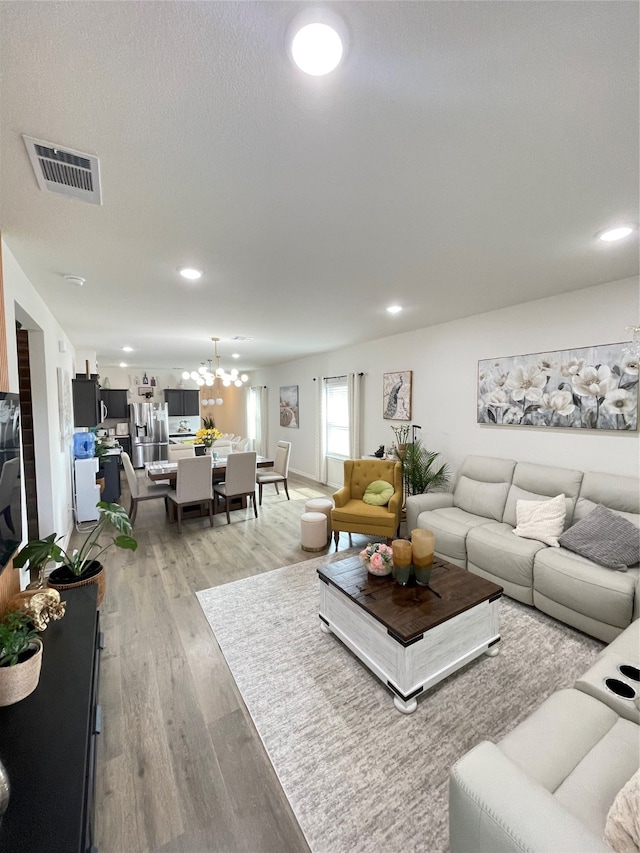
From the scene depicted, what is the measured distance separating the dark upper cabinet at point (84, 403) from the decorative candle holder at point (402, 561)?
16.8ft

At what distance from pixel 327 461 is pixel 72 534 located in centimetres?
411

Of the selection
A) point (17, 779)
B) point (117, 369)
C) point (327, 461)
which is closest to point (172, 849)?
point (17, 779)

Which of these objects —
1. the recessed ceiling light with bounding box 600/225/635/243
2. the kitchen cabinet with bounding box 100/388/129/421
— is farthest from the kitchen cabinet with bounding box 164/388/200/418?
the recessed ceiling light with bounding box 600/225/635/243

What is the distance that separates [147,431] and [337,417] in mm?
5043

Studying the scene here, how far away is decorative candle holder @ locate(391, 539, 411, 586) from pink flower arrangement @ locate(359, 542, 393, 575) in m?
0.08

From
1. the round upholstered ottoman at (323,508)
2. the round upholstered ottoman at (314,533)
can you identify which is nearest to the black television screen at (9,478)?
the round upholstered ottoman at (314,533)

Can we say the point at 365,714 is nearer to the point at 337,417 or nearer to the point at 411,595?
the point at 411,595

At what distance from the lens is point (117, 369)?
29.2 ft

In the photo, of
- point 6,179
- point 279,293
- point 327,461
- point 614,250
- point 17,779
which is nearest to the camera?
point 17,779

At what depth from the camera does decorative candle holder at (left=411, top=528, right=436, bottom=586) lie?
2215 mm

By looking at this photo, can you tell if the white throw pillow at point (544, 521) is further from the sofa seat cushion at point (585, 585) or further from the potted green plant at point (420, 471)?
the potted green plant at point (420, 471)

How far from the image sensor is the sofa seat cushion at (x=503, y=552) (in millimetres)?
2674

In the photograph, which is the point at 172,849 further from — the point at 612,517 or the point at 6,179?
the point at 612,517

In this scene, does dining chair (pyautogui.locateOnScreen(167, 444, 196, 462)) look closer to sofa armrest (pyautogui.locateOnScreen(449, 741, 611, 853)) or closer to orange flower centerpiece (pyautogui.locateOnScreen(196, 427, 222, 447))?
orange flower centerpiece (pyautogui.locateOnScreen(196, 427, 222, 447))
